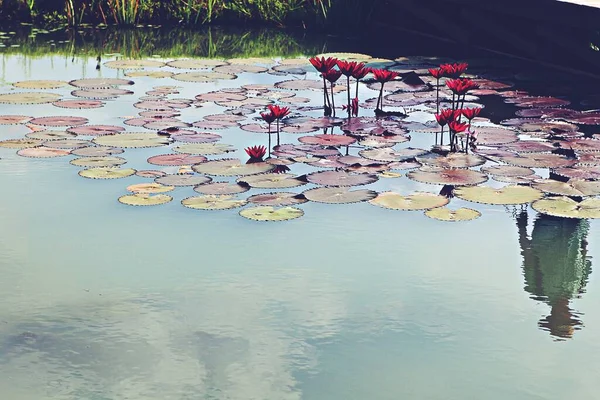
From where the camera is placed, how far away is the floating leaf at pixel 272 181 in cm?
422

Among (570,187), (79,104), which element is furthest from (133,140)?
(570,187)

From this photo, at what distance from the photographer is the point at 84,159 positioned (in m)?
4.62

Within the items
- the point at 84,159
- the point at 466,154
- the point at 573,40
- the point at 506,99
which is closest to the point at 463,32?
the point at 573,40

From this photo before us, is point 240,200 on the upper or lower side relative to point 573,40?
lower

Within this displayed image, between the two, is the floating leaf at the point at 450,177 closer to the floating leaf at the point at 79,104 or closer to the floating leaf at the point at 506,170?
the floating leaf at the point at 506,170

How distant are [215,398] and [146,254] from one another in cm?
108

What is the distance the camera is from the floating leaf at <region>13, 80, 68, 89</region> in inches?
245

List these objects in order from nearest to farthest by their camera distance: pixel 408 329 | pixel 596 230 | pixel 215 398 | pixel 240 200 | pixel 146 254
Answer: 1. pixel 215 398
2. pixel 408 329
3. pixel 146 254
4. pixel 596 230
5. pixel 240 200

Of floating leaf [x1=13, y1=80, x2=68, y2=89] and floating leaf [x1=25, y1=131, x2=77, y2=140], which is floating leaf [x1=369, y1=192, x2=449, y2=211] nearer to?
floating leaf [x1=25, y1=131, x2=77, y2=140]

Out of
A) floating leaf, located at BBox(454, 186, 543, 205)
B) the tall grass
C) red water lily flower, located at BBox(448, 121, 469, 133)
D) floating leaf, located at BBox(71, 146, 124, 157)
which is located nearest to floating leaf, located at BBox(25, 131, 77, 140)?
floating leaf, located at BBox(71, 146, 124, 157)

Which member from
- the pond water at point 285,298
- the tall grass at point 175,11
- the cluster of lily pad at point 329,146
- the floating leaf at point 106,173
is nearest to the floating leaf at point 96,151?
the cluster of lily pad at point 329,146

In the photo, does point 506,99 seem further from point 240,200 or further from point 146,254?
point 146,254

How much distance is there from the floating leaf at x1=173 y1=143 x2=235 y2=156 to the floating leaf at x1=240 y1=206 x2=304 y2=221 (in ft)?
2.73

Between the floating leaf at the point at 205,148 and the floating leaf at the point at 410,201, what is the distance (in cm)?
92
